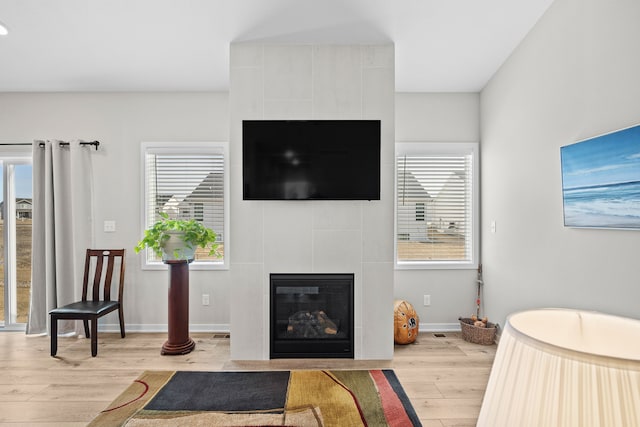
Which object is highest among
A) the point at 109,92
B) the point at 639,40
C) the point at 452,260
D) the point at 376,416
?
the point at 109,92

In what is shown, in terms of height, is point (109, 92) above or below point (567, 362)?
above

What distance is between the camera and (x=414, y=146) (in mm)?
4160

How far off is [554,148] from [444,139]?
4.91 ft

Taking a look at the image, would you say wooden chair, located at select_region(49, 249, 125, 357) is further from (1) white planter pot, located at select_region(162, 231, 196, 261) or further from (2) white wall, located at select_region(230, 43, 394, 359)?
(2) white wall, located at select_region(230, 43, 394, 359)

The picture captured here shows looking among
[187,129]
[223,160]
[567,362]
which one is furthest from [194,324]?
[567,362]

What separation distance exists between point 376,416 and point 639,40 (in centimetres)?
258

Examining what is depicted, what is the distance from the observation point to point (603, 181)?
2174 mm

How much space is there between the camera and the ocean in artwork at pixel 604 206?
1.97m

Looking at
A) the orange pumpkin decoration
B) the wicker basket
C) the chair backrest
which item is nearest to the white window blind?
the chair backrest

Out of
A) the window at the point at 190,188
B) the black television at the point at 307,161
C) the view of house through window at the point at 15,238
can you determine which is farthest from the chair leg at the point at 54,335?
the black television at the point at 307,161

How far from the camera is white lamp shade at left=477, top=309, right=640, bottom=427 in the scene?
41 cm

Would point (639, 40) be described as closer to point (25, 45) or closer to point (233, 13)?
point (233, 13)

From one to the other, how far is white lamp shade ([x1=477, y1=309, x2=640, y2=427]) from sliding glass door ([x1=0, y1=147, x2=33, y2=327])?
5.11 metres

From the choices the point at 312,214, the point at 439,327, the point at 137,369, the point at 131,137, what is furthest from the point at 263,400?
the point at 131,137
